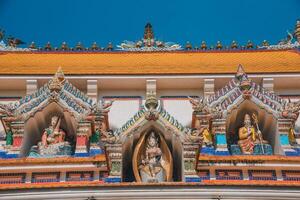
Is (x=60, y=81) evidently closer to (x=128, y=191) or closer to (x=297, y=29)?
(x=128, y=191)

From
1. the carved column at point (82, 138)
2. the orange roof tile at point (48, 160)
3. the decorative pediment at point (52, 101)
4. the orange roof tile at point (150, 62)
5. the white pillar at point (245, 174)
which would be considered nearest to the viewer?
the white pillar at point (245, 174)

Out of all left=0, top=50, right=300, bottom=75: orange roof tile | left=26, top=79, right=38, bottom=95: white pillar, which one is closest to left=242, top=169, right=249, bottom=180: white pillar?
left=0, top=50, right=300, bottom=75: orange roof tile

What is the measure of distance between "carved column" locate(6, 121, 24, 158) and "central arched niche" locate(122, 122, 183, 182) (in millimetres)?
3079

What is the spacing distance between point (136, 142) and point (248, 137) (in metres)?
3.48

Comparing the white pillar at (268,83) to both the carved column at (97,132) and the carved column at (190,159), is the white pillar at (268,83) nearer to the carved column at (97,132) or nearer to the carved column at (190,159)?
the carved column at (97,132)

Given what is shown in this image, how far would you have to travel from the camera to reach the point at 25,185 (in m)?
15.3

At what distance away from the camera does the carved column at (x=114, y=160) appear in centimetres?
1554

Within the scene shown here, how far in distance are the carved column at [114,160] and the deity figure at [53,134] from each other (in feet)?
9.36

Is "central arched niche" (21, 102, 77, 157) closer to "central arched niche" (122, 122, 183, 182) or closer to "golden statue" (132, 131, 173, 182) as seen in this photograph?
"central arched niche" (122, 122, 183, 182)

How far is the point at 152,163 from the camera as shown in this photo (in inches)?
630

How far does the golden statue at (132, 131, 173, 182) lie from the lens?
1577 cm

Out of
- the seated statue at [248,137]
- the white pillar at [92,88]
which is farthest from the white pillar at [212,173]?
the white pillar at [92,88]

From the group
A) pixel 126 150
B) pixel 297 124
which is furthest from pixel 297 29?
pixel 126 150

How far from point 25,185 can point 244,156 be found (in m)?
5.40
